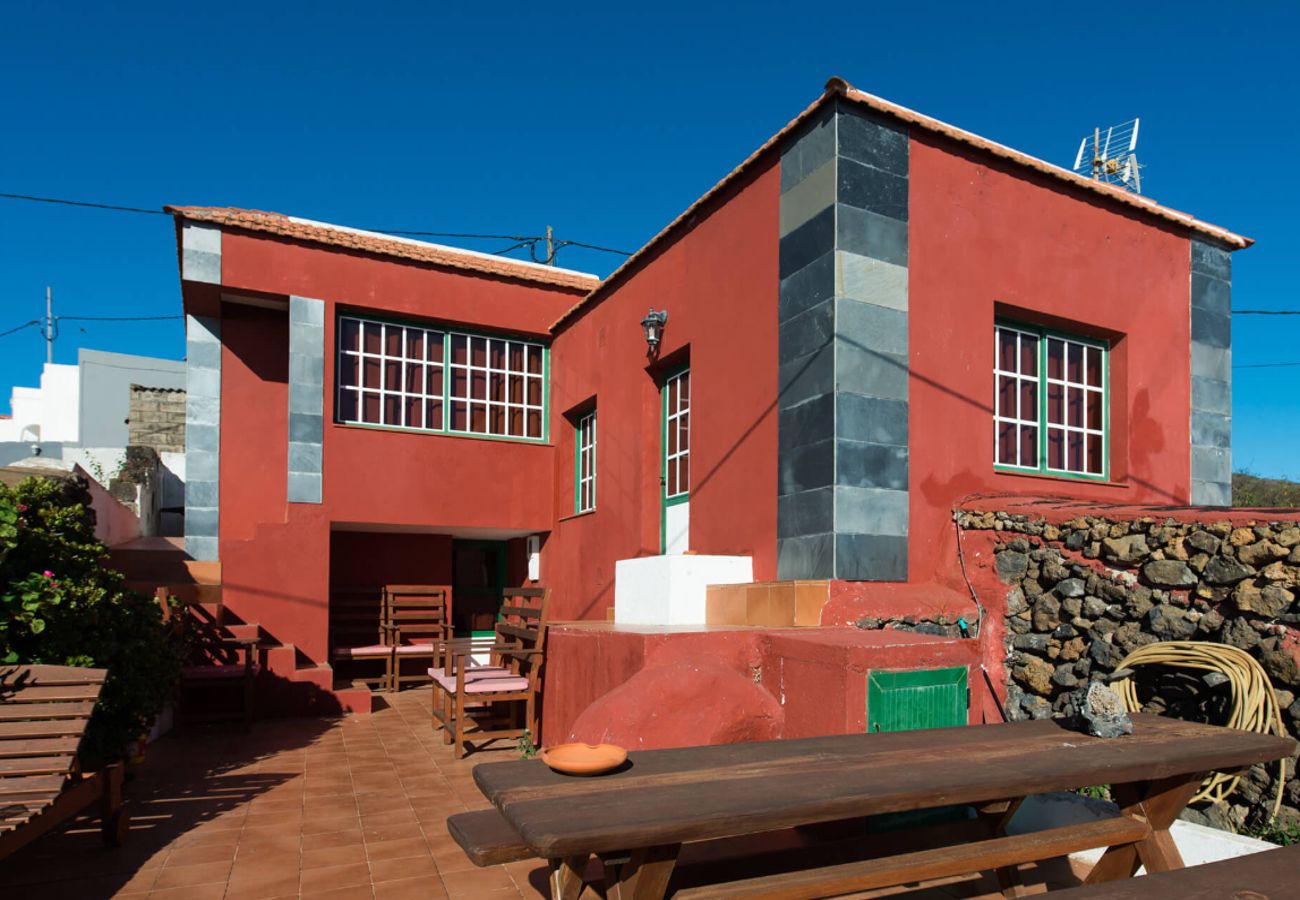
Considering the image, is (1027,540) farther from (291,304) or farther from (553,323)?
(291,304)

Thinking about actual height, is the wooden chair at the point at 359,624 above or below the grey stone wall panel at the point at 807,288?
below

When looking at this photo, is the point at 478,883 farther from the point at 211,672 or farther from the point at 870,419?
the point at 211,672

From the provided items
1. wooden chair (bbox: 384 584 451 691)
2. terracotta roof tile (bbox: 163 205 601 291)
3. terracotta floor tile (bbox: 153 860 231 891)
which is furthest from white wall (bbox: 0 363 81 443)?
terracotta floor tile (bbox: 153 860 231 891)

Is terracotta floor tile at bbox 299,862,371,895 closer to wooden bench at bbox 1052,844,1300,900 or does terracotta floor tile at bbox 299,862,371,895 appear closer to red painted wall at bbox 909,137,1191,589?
wooden bench at bbox 1052,844,1300,900

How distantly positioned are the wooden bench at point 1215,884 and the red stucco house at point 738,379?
9.97ft

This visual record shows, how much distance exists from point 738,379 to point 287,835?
165 inches

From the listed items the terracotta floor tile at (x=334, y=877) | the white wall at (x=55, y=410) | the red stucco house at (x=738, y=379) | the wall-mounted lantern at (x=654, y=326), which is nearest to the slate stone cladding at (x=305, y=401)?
the red stucco house at (x=738, y=379)

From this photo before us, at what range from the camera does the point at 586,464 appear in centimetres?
994

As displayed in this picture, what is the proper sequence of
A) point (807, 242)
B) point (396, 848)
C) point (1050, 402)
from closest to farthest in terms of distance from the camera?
point (396, 848) < point (807, 242) < point (1050, 402)

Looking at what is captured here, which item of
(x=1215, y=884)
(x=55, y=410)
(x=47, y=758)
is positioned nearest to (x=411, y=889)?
(x=47, y=758)

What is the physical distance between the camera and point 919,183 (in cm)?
620

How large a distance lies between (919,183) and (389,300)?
576 cm

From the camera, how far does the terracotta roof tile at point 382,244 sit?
8.85 metres

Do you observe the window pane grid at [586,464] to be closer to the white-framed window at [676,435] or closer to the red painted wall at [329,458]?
the red painted wall at [329,458]
